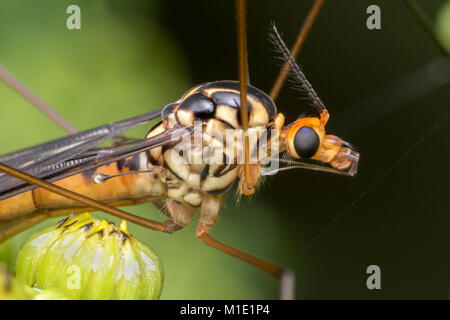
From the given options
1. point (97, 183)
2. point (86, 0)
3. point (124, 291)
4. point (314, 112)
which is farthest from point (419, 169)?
point (86, 0)

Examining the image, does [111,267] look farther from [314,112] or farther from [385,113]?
[314,112]

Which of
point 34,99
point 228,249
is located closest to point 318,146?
point 228,249

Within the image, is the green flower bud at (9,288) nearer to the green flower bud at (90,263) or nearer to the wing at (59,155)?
the green flower bud at (90,263)

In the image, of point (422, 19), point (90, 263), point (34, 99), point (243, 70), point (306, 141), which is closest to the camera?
point (90, 263)

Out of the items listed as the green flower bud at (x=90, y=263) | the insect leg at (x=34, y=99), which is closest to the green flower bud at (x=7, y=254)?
the green flower bud at (x=90, y=263)

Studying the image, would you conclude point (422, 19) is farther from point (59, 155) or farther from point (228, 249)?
point (59, 155)

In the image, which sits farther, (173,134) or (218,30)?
(218,30)

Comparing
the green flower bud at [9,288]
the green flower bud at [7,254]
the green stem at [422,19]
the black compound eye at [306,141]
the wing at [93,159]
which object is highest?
the green stem at [422,19]
